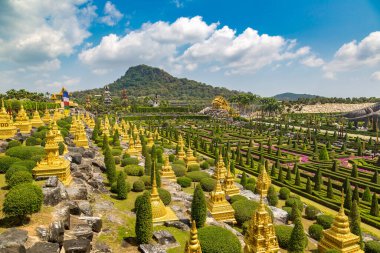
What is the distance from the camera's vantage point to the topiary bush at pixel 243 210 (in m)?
25.6

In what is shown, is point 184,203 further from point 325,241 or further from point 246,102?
point 246,102

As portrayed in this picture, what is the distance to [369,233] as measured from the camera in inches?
989

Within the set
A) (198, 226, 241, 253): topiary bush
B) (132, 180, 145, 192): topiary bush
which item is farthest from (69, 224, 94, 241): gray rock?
(132, 180, 145, 192): topiary bush

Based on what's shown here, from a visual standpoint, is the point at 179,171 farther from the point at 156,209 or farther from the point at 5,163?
the point at 5,163

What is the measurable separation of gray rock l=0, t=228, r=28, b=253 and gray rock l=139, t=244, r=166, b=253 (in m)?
6.93

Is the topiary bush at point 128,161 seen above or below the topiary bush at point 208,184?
above

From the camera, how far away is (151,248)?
1748 cm

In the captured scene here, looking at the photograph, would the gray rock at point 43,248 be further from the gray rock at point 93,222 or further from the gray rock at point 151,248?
the gray rock at point 151,248

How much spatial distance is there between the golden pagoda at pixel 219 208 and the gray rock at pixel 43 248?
602 inches

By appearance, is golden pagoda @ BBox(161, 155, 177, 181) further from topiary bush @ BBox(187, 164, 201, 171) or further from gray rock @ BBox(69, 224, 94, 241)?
gray rock @ BBox(69, 224, 94, 241)

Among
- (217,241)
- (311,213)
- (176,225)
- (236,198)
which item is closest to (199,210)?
(176,225)

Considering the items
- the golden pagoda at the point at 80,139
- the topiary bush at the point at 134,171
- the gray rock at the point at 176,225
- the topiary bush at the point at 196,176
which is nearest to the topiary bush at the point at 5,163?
the gray rock at the point at 176,225

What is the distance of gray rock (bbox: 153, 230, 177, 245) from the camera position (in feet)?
62.2

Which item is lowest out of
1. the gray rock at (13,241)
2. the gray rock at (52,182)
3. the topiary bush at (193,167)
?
the topiary bush at (193,167)
